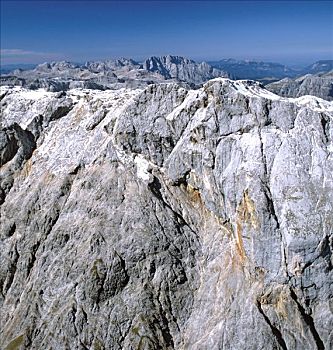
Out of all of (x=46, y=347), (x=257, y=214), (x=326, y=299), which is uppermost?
(x=257, y=214)

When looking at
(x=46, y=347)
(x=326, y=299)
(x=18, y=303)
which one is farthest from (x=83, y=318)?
(x=326, y=299)

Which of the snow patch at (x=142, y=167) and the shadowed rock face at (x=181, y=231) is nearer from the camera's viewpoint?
the shadowed rock face at (x=181, y=231)

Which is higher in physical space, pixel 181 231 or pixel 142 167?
pixel 142 167

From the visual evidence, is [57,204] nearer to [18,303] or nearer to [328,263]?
[18,303]

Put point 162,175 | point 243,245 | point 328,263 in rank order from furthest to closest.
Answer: point 162,175, point 243,245, point 328,263

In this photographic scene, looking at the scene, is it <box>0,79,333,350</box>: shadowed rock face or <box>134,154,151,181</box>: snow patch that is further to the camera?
<box>134,154,151,181</box>: snow patch

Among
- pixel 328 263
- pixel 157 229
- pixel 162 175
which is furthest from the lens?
pixel 162 175

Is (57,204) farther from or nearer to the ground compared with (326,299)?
farther from the ground

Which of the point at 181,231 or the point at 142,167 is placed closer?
the point at 181,231
